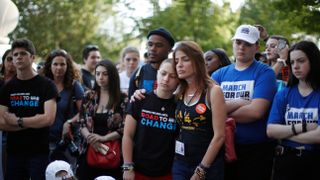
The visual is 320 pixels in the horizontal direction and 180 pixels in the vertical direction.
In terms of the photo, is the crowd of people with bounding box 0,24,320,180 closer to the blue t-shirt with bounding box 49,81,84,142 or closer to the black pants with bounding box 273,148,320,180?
the black pants with bounding box 273,148,320,180

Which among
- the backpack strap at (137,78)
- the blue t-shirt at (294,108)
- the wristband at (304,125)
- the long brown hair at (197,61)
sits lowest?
the wristband at (304,125)

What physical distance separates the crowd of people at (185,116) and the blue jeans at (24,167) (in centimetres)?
1

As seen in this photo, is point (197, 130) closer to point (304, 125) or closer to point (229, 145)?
point (229, 145)

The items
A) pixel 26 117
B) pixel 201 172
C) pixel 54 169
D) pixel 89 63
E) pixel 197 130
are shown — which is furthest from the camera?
pixel 89 63

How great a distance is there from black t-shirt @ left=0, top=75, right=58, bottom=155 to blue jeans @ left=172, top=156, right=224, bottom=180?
193 centimetres

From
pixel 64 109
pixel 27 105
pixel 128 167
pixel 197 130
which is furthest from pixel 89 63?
pixel 197 130

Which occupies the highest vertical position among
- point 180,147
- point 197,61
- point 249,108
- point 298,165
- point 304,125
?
point 197,61

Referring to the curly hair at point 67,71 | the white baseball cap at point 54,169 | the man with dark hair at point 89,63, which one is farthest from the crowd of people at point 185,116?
the man with dark hair at point 89,63

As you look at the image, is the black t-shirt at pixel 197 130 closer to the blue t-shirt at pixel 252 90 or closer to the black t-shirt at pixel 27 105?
the blue t-shirt at pixel 252 90

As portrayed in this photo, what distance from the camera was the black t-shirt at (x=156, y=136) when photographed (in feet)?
17.1

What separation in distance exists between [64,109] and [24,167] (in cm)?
144

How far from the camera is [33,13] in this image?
2514 centimetres

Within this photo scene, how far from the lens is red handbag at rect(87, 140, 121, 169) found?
244 inches

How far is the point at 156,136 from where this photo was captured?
17.2ft
